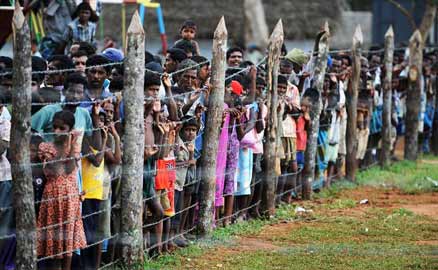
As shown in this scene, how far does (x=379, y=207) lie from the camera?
42.7 ft

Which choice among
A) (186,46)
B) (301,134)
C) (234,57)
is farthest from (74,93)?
(301,134)

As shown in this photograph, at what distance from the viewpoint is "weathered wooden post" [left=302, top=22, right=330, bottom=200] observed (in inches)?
523

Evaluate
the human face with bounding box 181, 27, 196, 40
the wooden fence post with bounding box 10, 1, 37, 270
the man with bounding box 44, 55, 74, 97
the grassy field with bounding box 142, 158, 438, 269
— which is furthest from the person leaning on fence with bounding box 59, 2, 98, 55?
the wooden fence post with bounding box 10, 1, 37, 270

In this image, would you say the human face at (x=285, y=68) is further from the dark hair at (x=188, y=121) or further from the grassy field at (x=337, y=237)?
the dark hair at (x=188, y=121)

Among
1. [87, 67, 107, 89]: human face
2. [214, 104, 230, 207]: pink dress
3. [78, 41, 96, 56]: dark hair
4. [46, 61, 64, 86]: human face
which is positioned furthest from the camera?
[78, 41, 96, 56]: dark hair

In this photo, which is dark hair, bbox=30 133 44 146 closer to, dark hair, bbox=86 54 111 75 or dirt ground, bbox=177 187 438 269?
Result: dirt ground, bbox=177 187 438 269

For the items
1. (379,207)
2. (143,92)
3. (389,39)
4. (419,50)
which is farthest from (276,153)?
(419,50)

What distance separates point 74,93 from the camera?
29.0 ft

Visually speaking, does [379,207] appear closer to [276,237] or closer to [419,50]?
[276,237]

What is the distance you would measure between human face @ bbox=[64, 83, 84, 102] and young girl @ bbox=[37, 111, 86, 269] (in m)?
0.69

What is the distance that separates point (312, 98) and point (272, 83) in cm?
164

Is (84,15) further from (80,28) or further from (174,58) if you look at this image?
(174,58)

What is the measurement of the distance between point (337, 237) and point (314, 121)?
2.69 m

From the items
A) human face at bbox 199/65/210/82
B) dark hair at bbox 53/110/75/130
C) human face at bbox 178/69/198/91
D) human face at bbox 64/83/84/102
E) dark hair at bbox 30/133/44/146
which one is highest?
human face at bbox 199/65/210/82
